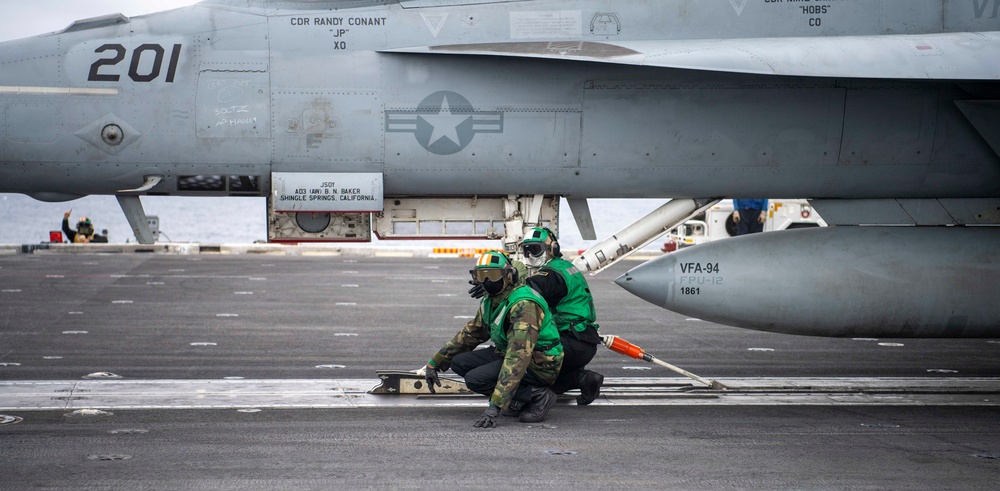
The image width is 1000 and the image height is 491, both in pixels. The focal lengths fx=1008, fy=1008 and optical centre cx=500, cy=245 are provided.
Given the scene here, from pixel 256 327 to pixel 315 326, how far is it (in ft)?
2.64

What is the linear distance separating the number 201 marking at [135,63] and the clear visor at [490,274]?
11.4 feet

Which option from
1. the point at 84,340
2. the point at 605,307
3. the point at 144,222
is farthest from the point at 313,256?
the point at 144,222

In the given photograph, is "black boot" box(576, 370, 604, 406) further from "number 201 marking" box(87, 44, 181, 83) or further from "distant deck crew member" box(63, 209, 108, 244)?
"distant deck crew member" box(63, 209, 108, 244)

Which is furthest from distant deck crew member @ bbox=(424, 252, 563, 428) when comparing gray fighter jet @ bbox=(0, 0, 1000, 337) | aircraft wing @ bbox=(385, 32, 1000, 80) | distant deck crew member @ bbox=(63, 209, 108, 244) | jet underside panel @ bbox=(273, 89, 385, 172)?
distant deck crew member @ bbox=(63, 209, 108, 244)

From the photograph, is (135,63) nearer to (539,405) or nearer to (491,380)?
(491,380)

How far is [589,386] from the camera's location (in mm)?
8906

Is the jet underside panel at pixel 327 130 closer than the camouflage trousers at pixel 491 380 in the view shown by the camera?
No

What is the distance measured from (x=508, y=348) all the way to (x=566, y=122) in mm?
2575

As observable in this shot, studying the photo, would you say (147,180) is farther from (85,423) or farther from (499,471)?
(499,471)

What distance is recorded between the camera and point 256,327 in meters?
13.9

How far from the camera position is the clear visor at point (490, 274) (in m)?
8.12

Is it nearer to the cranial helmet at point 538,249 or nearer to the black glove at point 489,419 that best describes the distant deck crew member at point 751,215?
the cranial helmet at point 538,249

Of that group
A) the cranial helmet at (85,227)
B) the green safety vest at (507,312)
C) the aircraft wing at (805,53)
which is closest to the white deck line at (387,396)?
the green safety vest at (507,312)

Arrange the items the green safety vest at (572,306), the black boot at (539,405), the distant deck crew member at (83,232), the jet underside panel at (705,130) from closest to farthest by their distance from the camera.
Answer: the black boot at (539,405)
the green safety vest at (572,306)
the jet underside panel at (705,130)
the distant deck crew member at (83,232)
